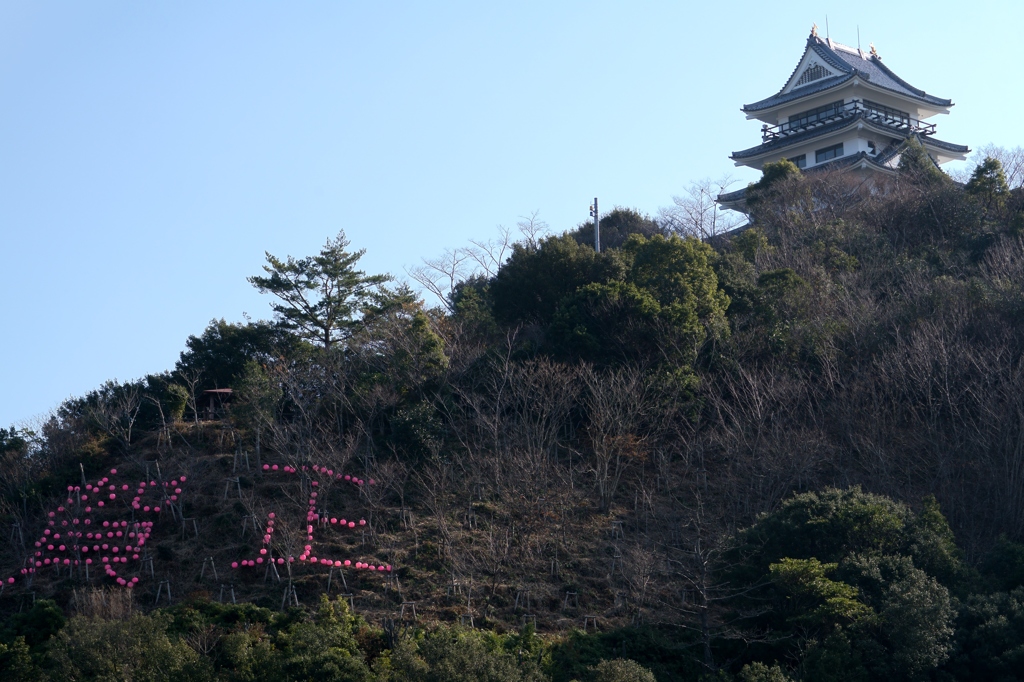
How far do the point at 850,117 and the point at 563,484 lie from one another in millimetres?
23117

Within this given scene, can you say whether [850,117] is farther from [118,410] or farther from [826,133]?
[118,410]

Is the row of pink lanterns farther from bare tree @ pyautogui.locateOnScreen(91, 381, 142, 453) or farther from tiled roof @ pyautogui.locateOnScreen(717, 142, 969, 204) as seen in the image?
tiled roof @ pyautogui.locateOnScreen(717, 142, 969, 204)

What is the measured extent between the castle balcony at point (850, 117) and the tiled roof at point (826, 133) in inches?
6.1

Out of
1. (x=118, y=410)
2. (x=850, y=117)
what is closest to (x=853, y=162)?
(x=850, y=117)

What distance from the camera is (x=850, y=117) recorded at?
130ft

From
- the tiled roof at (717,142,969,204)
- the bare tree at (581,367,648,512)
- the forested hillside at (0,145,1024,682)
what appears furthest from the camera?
the tiled roof at (717,142,969,204)

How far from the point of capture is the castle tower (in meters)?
40.2

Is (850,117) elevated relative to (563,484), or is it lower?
elevated

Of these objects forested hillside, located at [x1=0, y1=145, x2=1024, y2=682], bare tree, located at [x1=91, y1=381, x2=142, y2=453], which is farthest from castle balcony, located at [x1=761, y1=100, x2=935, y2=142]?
bare tree, located at [x1=91, y1=381, x2=142, y2=453]

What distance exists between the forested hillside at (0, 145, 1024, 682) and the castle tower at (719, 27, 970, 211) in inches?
462

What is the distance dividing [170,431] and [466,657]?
36.9ft

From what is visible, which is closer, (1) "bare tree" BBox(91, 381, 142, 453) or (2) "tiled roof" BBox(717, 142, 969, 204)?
(1) "bare tree" BBox(91, 381, 142, 453)

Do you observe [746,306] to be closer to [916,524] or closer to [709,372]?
[709,372]

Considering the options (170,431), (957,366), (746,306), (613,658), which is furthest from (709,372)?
(170,431)
